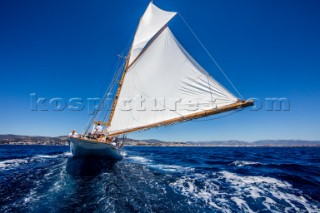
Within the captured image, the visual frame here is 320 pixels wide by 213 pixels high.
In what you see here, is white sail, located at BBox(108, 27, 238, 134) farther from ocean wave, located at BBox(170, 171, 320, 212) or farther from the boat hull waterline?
ocean wave, located at BBox(170, 171, 320, 212)

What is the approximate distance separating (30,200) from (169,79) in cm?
1226

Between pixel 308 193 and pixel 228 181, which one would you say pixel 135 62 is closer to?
pixel 228 181

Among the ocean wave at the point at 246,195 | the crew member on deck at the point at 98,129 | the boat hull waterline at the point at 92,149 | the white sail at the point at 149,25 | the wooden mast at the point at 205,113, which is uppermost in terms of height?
the white sail at the point at 149,25

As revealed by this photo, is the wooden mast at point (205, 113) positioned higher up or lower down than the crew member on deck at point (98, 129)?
higher up

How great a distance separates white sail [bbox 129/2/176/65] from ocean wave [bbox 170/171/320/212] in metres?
15.9

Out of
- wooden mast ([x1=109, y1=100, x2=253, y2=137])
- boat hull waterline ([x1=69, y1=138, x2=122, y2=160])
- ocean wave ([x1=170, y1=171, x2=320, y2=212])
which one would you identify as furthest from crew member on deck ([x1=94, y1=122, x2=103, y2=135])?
ocean wave ([x1=170, y1=171, x2=320, y2=212])

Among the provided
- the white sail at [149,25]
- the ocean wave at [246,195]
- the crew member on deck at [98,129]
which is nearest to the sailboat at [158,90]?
the white sail at [149,25]

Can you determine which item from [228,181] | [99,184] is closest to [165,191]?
[99,184]

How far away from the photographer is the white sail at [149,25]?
2008cm

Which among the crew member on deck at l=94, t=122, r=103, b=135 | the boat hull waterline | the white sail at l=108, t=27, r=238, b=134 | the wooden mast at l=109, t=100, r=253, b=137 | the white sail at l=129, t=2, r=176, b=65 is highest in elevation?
the white sail at l=129, t=2, r=176, b=65

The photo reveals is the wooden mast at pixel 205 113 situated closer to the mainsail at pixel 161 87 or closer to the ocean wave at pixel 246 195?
the mainsail at pixel 161 87

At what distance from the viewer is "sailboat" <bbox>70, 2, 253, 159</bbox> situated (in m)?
12.5

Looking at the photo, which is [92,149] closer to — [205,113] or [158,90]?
[158,90]

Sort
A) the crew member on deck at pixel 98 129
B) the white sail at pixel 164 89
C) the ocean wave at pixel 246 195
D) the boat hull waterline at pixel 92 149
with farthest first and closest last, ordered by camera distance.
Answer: the crew member on deck at pixel 98 129 < the boat hull waterline at pixel 92 149 < the white sail at pixel 164 89 < the ocean wave at pixel 246 195
